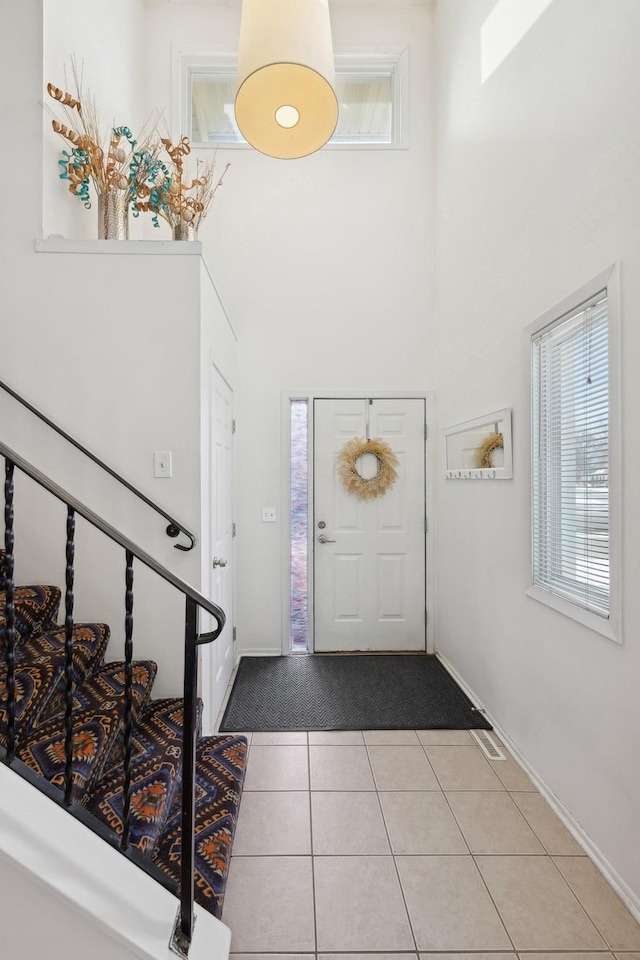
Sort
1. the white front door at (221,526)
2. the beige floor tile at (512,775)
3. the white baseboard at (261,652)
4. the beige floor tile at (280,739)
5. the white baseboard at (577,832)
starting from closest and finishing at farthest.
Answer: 1. the white baseboard at (577,832)
2. the beige floor tile at (512,775)
3. the beige floor tile at (280,739)
4. the white front door at (221,526)
5. the white baseboard at (261,652)

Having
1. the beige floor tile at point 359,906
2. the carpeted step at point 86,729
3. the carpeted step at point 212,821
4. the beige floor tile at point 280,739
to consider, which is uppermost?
the carpeted step at point 86,729

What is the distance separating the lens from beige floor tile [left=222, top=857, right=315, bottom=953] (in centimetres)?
156

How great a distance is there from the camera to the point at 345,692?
3.29 metres

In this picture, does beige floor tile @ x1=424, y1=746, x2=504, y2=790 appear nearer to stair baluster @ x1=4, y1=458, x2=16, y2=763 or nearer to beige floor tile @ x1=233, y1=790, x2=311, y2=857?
beige floor tile @ x1=233, y1=790, x2=311, y2=857

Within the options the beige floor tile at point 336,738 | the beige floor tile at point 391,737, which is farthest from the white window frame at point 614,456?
the beige floor tile at point 336,738

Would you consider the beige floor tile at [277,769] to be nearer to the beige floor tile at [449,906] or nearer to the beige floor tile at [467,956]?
the beige floor tile at [449,906]

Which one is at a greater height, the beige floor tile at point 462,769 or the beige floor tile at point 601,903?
the beige floor tile at point 462,769

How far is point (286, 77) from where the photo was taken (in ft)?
7.48

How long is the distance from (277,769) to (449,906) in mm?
986

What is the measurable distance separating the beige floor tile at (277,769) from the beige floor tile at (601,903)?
3.49 ft

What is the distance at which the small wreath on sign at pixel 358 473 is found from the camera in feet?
13.2

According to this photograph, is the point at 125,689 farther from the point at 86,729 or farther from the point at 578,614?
the point at 578,614

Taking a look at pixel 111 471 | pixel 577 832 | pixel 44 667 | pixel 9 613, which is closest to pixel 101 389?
pixel 111 471

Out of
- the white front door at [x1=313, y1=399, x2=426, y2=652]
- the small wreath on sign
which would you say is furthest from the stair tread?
the small wreath on sign
